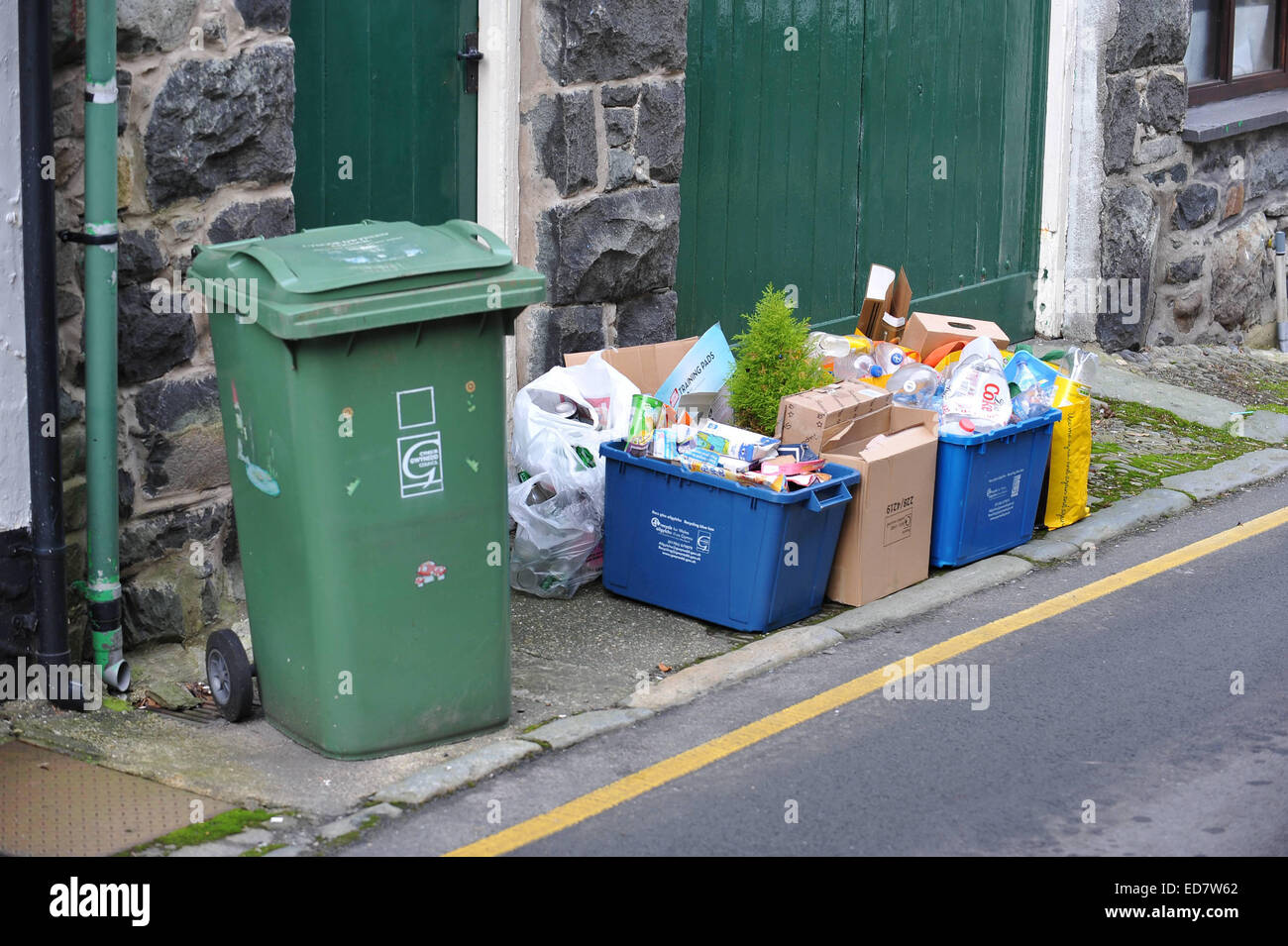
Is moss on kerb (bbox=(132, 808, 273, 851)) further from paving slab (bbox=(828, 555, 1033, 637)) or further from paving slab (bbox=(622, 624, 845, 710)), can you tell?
paving slab (bbox=(828, 555, 1033, 637))

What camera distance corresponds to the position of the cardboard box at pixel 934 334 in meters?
7.13

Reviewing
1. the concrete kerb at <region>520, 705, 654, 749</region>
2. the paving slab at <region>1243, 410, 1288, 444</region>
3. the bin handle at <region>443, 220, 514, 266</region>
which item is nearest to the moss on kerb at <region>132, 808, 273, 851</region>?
the concrete kerb at <region>520, 705, 654, 749</region>

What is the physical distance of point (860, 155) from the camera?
318 inches

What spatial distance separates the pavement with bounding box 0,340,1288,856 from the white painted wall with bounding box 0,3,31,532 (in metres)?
0.66

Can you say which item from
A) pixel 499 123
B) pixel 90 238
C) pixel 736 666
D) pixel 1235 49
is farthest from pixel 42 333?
pixel 1235 49

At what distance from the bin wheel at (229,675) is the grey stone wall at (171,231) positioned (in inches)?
16.7

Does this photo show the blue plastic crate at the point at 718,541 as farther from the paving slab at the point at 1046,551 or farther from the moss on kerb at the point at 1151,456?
the moss on kerb at the point at 1151,456

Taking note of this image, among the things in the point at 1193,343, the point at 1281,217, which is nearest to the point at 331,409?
the point at 1193,343

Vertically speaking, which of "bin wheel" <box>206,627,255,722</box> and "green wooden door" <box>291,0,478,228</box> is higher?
"green wooden door" <box>291,0,478,228</box>

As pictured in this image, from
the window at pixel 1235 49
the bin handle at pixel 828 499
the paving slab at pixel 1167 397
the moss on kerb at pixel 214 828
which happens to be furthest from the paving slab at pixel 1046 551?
the window at pixel 1235 49

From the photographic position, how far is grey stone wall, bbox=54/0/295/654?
491 cm

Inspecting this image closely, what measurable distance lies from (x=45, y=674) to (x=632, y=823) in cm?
189

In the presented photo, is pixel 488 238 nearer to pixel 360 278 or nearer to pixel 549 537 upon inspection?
pixel 360 278

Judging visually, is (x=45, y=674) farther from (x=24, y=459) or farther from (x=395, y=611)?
(x=395, y=611)
